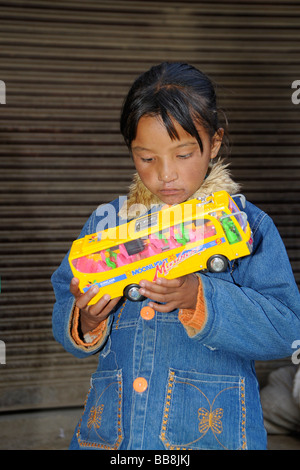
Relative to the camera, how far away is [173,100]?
148 cm

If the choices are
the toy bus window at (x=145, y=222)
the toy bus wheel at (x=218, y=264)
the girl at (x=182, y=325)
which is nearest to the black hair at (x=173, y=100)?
the girl at (x=182, y=325)

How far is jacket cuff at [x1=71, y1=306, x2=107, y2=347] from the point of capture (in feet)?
4.96

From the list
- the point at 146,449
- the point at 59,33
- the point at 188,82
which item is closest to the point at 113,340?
the point at 146,449

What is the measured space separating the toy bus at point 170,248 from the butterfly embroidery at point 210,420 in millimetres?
307

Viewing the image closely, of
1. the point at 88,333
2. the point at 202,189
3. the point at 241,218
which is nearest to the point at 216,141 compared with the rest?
the point at 202,189

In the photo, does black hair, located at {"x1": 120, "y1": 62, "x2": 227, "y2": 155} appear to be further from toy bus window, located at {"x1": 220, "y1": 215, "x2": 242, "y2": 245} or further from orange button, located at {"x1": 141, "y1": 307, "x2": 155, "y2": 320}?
orange button, located at {"x1": 141, "y1": 307, "x2": 155, "y2": 320}

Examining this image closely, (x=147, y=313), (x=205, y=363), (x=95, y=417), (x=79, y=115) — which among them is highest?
(x=79, y=115)

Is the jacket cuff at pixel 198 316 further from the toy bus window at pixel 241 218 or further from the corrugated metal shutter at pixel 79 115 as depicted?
the corrugated metal shutter at pixel 79 115

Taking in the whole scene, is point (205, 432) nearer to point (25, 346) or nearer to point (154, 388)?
point (154, 388)

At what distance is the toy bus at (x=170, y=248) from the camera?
4.37ft

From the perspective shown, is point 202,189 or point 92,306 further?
point 202,189

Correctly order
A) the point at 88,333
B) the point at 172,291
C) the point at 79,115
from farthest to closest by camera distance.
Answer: the point at 79,115 → the point at 88,333 → the point at 172,291

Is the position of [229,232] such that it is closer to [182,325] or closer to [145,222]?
[145,222]

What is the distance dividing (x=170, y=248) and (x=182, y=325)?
9.7 inches
